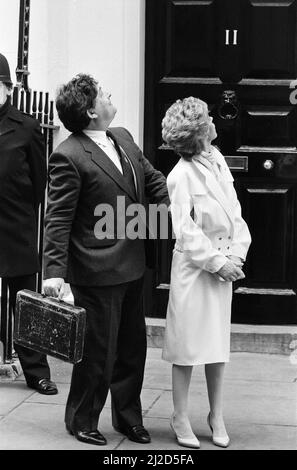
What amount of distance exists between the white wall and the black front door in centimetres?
15

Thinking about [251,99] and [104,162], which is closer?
[104,162]

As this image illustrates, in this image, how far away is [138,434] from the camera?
18.4 feet

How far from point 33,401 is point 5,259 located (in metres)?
0.87

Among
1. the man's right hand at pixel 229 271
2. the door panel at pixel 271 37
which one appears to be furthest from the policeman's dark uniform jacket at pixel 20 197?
the door panel at pixel 271 37

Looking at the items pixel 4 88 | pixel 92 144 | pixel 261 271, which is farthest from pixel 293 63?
pixel 92 144

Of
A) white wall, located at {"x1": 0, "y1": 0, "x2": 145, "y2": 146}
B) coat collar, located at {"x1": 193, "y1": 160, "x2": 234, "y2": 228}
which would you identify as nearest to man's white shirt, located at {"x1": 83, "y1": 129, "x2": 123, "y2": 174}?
coat collar, located at {"x1": 193, "y1": 160, "x2": 234, "y2": 228}

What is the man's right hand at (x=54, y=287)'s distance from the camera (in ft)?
17.6

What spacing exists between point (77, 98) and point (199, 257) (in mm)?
990

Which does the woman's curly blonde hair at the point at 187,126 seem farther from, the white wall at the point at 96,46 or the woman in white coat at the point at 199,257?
the white wall at the point at 96,46

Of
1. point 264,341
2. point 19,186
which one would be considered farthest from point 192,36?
point 264,341

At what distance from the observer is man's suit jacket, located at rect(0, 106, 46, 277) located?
6512mm

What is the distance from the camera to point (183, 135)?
17.7 ft

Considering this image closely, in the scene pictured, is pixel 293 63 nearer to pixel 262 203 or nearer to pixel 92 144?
pixel 262 203
